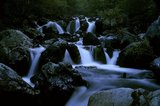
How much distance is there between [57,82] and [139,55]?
429cm

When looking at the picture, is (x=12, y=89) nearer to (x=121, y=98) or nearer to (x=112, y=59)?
(x=121, y=98)

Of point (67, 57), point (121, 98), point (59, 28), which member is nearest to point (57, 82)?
point (121, 98)

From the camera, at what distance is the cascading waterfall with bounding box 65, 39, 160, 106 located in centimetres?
669

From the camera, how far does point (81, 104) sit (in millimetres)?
6301

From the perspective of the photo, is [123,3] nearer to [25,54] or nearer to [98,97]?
[25,54]

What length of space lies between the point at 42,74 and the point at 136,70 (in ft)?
13.2

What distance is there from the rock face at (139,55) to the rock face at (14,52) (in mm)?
3879

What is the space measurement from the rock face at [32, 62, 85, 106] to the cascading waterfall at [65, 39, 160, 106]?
205 mm

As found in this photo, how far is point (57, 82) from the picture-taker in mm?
6660

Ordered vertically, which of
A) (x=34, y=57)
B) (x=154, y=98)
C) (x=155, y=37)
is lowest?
(x=34, y=57)

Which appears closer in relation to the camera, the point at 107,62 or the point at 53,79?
the point at 53,79

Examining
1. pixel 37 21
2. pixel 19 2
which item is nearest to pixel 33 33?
pixel 37 21

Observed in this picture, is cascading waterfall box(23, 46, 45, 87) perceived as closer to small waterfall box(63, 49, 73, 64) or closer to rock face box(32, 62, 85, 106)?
small waterfall box(63, 49, 73, 64)

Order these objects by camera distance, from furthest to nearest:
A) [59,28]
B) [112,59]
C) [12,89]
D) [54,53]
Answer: [59,28] → [112,59] → [54,53] → [12,89]
